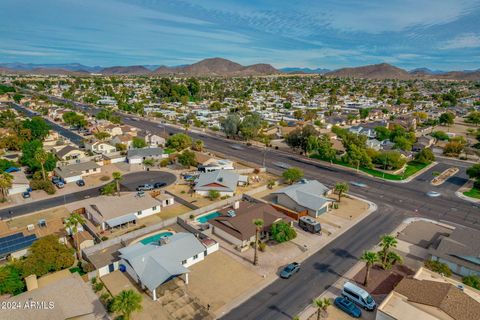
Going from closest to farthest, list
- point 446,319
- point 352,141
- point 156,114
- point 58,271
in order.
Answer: point 446,319 → point 58,271 → point 352,141 → point 156,114

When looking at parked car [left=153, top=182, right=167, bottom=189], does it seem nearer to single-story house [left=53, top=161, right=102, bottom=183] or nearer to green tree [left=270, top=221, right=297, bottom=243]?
single-story house [left=53, top=161, right=102, bottom=183]

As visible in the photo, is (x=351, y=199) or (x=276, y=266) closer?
(x=276, y=266)

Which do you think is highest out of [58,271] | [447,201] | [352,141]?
[352,141]

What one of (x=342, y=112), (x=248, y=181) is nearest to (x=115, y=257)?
(x=248, y=181)

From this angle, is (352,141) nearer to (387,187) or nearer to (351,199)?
(387,187)

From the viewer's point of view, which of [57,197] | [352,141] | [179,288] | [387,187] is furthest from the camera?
[352,141]

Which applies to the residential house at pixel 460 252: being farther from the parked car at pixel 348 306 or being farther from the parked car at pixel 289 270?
the parked car at pixel 289 270

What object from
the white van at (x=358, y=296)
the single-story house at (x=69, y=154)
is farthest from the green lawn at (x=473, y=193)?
the single-story house at (x=69, y=154)
